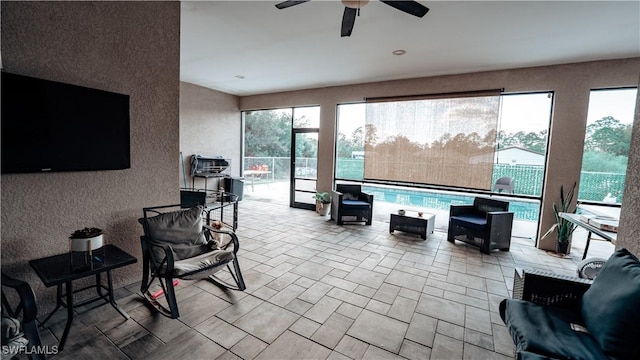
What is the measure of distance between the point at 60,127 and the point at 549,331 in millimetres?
3699

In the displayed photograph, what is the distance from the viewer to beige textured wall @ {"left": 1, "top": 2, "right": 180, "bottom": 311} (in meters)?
2.03

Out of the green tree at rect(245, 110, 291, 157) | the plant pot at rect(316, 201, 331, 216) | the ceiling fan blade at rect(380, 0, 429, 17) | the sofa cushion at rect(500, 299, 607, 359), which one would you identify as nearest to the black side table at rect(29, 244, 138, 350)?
the sofa cushion at rect(500, 299, 607, 359)

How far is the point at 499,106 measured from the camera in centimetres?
459

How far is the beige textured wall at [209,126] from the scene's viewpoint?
6.34 meters

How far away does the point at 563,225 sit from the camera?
13.5ft

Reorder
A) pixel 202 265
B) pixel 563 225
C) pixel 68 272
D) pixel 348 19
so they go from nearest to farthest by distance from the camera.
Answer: pixel 68 272, pixel 202 265, pixel 348 19, pixel 563 225

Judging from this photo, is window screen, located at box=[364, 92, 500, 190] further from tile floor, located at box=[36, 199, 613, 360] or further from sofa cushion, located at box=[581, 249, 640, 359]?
sofa cushion, located at box=[581, 249, 640, 359]

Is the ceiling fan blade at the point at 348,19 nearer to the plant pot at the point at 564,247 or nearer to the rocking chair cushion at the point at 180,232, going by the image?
the rocking chair cushion at the point at 180,232

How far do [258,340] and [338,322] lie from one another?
0.68 meters

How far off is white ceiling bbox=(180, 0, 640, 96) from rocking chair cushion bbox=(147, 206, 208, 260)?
222 centimetres

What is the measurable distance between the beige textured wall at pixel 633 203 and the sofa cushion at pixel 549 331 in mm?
754

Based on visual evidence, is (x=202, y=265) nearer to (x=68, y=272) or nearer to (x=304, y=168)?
(x=68, y=272)

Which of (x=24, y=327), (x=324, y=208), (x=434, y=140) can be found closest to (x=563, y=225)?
(x=434, y=140)

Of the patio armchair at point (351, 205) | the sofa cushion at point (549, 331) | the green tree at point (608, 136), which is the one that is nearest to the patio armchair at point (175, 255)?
the sofa cushion at point (549, 331)
